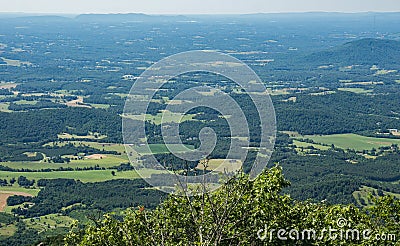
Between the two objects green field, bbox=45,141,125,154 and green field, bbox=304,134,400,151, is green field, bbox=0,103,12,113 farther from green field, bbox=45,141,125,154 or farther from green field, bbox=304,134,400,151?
green field, bbox=304,134,400,151

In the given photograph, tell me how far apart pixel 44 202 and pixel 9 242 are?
9405 mm

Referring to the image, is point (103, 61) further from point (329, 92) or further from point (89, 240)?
point (89, 240)

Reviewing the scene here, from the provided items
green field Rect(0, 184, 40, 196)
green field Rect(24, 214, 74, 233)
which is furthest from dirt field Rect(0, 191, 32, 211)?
green field Rect(24, 214, 74, 233)

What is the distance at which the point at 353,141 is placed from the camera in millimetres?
61125

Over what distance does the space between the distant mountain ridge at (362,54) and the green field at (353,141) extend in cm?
7588

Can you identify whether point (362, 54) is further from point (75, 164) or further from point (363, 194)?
point (363, 194)

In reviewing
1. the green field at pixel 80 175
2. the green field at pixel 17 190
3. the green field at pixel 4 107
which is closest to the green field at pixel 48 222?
the green field at pixel 17 190

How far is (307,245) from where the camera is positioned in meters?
10.7

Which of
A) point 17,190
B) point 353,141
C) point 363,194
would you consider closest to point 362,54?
point 353,141

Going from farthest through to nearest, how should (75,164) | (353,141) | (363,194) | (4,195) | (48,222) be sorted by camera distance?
(353,141)
(75,164)
(4,195)
(363,194)
(48,222)

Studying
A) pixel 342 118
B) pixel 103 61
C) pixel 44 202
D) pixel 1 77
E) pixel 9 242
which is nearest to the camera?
pixel 9 242

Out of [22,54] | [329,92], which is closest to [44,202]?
[329,92]

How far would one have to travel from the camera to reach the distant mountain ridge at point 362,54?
451 feet

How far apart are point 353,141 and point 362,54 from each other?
85497 mm
